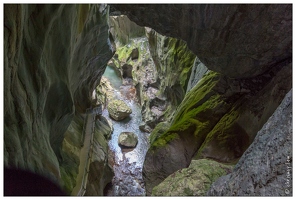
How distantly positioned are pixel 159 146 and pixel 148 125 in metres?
8.39

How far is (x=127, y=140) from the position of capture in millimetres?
17156

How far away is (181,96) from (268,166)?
35.6 ft

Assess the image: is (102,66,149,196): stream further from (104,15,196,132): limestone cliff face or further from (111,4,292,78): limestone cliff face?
(111,4,292,78): limestone cliff face

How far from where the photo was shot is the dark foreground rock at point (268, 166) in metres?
3.80

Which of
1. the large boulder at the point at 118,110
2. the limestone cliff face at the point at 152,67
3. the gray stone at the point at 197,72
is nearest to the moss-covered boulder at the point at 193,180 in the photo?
the gray stone at the point at 197,72

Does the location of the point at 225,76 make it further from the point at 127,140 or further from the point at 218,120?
the point at 127,140

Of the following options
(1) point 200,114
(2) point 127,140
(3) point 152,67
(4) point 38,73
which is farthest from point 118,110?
(4) point 38,73

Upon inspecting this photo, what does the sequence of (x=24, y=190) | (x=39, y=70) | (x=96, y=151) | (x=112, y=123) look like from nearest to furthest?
(x=24, y=190)
(x=39, y=70)
(x=96, y=151)
(x=112, y=123)

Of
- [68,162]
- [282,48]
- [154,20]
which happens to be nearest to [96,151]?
[68,162]

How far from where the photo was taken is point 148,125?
18312mm

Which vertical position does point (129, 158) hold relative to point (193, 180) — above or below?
below

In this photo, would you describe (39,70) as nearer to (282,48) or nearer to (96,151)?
(282,48)

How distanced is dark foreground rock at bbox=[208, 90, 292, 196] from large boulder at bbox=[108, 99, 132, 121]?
15163mm

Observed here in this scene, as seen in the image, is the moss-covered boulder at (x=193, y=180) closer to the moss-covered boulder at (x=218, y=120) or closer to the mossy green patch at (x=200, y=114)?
the moss-covered boulder at (x=218, y=120)
